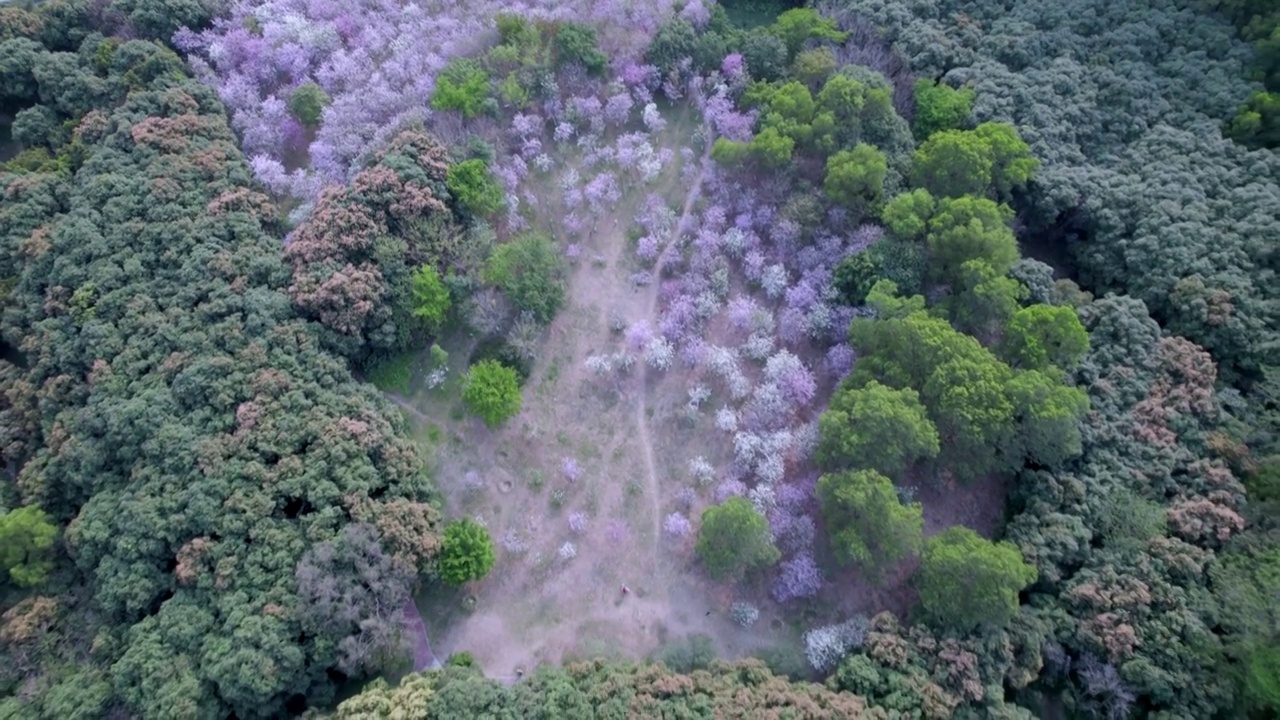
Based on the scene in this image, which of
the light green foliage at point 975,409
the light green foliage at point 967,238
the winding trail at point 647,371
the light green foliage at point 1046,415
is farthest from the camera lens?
the winding trail at point 647,371

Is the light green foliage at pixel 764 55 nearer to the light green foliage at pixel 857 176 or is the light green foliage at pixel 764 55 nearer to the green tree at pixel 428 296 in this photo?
the light green foliage at pixel 857 176

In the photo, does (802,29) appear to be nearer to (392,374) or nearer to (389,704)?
(392,374)

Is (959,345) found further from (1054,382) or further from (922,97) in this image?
(922,97)

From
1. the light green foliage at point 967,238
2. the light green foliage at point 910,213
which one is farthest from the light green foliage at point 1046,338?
the light green foliage at point 910,213

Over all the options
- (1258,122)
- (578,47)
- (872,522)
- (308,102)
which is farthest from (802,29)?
(872,522)

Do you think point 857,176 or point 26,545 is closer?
point 26,545
